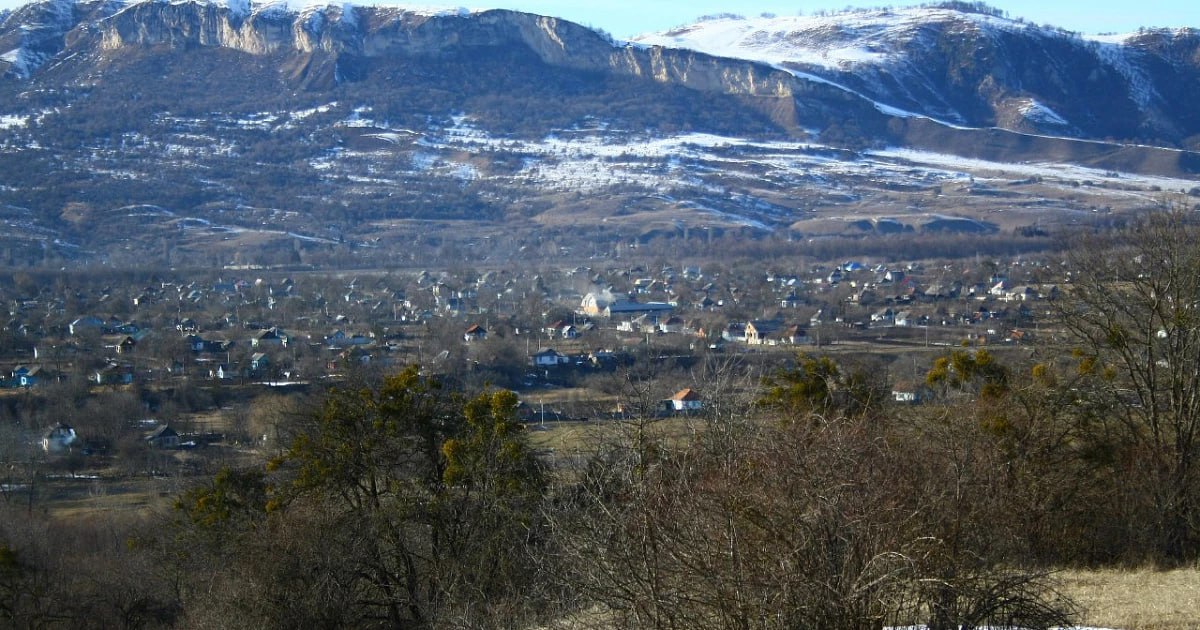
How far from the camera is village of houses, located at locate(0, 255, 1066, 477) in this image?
102 ft

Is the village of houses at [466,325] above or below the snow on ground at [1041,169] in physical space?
above

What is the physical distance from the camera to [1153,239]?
1232cm

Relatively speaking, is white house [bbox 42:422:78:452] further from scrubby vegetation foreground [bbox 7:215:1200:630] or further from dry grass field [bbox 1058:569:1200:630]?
dry grass field [bbox 1058:569:1200:630]

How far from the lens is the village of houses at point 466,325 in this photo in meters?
30.9

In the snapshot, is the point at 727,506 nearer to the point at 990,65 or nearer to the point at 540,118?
the point at 540,118

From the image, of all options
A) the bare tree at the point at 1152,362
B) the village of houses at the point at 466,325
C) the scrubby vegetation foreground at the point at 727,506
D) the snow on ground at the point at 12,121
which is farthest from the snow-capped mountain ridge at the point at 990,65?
the scrubby vegetation foreground at the point at 727,506

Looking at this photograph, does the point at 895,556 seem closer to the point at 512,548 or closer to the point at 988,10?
the point at 512,548

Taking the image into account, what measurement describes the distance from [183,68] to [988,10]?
10916 centimetres

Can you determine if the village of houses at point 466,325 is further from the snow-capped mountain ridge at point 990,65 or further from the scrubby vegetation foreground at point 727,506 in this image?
the snow-capped mountain ridge at point 990,65

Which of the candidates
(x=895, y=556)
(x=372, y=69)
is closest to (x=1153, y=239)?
(x=895, y=556)

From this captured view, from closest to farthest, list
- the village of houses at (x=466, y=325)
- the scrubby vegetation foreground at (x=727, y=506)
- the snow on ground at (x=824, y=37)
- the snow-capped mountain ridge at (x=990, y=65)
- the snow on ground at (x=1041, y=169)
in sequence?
the scrubby vegetation foreground at (x=727, y=506) → the village of houses at (x=466, y=325) → the snow on ground at (x=1041, y=169) → the snow-capped mountain ridge at (x=990, y=65) → the snow on ground at (x=824, y=37)

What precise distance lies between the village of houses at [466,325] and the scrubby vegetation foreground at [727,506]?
4.30 meters

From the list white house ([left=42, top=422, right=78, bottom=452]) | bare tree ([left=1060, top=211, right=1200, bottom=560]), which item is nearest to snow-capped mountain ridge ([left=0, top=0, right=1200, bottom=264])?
white house ([left=42, top=422, right=78, bottom=452])

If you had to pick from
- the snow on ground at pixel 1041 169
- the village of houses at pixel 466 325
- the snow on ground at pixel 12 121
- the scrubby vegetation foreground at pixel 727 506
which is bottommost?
the snow on ground at pixel 1041 169
